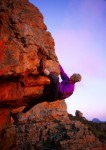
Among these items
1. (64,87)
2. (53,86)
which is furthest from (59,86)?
(53,86)

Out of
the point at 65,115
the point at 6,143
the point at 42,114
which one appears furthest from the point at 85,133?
the point at 6,143

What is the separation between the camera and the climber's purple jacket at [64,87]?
42.2 feet

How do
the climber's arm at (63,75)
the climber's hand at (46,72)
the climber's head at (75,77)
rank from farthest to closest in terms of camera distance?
the climber's arm at (63,75)
the climber's head at (75,77)
the climber's hand at (46,72)

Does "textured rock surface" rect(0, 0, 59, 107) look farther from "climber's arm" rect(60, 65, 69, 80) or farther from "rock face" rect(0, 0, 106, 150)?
"climber's arm" rect(60, 65, 69, 80)

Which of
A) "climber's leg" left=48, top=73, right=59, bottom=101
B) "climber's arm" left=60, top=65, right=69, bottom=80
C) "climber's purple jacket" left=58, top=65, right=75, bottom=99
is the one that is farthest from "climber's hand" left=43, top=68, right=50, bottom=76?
"climber's arm" left=60, top=65, right=69, bottom=80

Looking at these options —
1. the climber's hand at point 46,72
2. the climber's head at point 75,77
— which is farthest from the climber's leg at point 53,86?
the climber's head at point 75,77

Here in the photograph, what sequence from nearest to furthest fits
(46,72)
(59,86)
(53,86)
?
(46,72), (53,86), (59,86)

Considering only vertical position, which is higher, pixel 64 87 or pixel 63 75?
pixel 63 75

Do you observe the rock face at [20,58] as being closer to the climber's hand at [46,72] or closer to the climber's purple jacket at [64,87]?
the climber's hand at [46,72]

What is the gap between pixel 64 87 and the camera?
1301 cm

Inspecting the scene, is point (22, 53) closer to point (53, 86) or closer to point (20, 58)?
point (20, 58)

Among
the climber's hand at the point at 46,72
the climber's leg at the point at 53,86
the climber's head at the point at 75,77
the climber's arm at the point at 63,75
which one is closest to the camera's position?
the climber's hand at the point at 46,72

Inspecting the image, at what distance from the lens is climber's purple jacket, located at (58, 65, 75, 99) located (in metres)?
12.9

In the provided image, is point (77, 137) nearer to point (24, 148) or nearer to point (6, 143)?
point (24, 148)
